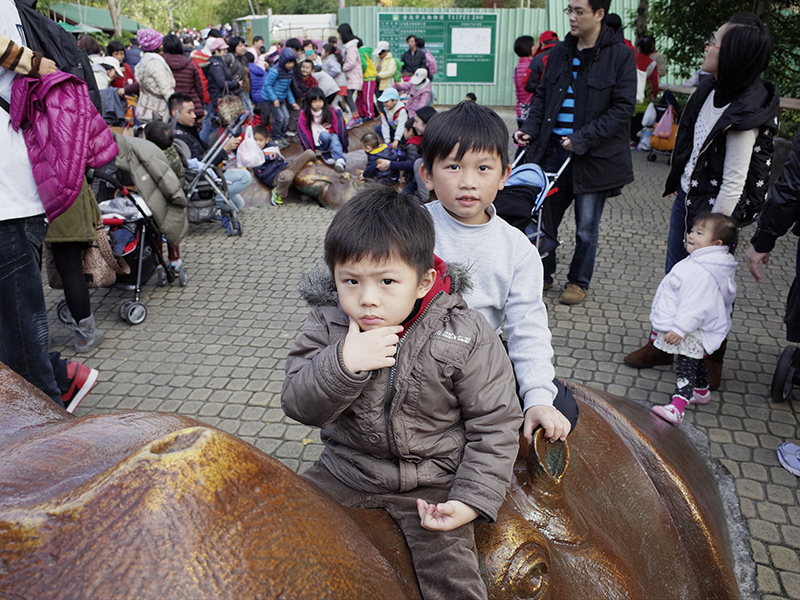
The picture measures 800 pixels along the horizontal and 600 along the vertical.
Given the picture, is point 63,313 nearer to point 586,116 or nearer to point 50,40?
point 50,40

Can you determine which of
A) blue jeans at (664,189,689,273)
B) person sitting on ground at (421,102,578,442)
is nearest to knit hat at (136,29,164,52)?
blue jeans at (664,189,689,273)

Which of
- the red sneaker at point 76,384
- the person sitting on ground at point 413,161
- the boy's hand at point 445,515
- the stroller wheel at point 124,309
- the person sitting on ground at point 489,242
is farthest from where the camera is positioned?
the person sitting on ground at point 413,161

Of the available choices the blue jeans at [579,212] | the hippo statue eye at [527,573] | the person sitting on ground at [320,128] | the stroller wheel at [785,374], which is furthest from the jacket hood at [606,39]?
the person sitting on ground at [320,128]

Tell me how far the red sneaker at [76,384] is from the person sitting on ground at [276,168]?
576cm

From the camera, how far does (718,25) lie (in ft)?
35.4

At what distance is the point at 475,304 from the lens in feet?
7.52

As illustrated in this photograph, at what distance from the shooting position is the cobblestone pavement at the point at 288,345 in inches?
149

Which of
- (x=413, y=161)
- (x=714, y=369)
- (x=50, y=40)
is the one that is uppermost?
(x=50, y=40)

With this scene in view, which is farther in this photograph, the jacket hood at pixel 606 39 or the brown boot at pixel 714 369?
the jacket hood at pixel 606 39

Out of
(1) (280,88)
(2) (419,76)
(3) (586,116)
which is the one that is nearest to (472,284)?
(3) (586,116)

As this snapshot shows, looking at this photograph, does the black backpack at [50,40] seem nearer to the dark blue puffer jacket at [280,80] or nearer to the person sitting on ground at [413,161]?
the person sitting on ground at [413,161]

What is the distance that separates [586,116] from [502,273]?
11.8ft

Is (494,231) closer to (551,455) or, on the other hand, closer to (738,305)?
(551,455)

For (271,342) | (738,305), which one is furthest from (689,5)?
(271,342)
